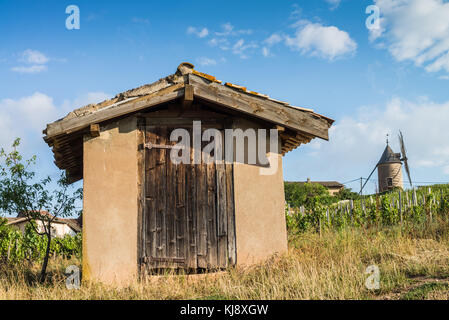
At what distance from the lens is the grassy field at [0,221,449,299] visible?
5484 millimetres

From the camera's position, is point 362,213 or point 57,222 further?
point 57,222

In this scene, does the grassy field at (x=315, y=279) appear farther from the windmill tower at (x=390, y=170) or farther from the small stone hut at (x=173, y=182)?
the windmill tower at (x=390, y=170)

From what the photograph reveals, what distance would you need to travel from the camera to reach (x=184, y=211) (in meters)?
7.19

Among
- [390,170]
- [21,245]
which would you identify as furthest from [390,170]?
[21,245]

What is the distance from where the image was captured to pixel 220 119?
752 cm

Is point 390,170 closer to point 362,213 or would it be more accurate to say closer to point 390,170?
point 390,170

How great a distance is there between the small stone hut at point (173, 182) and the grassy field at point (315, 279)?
0.40m

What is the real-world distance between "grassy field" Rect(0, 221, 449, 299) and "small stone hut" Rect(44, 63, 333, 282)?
1.30 ft

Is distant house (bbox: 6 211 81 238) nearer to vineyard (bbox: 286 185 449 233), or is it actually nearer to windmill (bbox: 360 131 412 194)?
vineyard (bbox: 286 185 449 233)

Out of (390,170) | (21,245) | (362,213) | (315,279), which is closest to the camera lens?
(315,279)

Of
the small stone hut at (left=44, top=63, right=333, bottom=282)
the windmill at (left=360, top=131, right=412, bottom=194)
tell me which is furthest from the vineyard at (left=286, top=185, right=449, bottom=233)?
the windmill at (left=360, top=131, right=412, bottom=194)

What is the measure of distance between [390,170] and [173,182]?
48.2 m

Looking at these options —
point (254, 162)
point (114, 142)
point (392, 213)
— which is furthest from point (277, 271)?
point (392, 213)

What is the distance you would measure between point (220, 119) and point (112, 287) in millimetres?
3541
